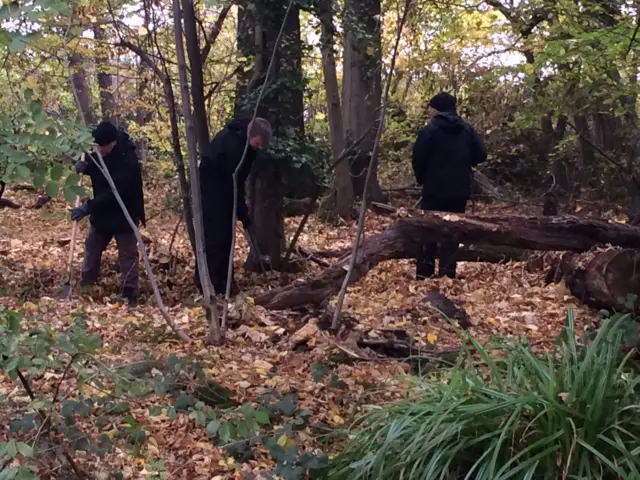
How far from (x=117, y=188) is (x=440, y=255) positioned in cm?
321

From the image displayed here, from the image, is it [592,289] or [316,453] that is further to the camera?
[592,289]

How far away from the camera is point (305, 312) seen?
5.39m

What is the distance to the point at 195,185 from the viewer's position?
420 centimetres

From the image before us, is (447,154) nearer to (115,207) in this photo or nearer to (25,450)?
(115,207)

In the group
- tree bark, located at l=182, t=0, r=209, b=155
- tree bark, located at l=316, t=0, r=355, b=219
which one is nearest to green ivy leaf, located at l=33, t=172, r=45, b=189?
tree bark, located at l=182, t=0, r=209, b=155

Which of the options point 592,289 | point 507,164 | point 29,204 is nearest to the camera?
point 592,289

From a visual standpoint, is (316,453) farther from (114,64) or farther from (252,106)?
(114,64)

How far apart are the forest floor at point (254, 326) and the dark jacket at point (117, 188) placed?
732 millimetres

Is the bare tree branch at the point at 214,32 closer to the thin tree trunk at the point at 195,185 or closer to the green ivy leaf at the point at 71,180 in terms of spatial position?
the thin tree trunk at the point at 195,185

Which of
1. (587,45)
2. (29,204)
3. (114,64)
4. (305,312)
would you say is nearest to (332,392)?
(305,312)

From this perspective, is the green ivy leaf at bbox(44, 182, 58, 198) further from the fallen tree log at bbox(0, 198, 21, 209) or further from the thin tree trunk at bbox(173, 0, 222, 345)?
the fallen tree log at bbox(0, 198, 21, 209)

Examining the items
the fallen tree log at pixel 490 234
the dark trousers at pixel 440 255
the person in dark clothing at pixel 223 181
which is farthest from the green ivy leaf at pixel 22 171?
the dark trousers at pixel 440 255

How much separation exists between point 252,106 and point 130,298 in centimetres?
218

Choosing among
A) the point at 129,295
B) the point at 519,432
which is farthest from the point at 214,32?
the point at 519,432
